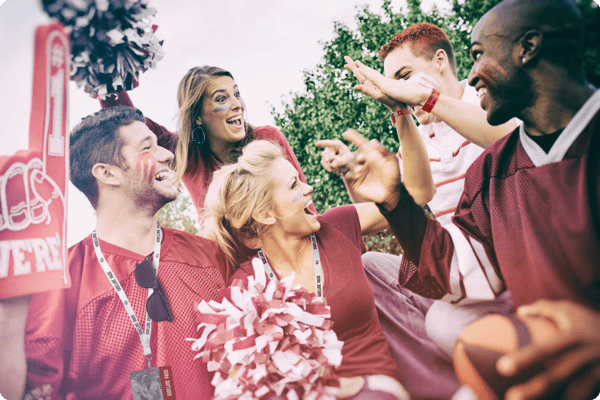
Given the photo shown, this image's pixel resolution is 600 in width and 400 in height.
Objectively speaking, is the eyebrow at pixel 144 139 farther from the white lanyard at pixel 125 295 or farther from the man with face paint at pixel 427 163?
the man with face paint at pixel 427 163

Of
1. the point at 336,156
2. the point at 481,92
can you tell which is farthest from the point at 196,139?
the point at 481,92

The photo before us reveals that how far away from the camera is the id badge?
269cm

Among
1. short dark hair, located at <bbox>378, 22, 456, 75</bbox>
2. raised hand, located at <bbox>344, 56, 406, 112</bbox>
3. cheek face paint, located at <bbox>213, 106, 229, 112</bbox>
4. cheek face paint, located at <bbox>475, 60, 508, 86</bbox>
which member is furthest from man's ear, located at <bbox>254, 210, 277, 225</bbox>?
cheek face paint, located at <bbox>475, 60, 508, 86</bbox>

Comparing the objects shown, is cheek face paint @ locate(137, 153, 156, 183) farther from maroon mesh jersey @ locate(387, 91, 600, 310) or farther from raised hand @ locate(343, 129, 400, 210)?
maroon mesh jersey @ locate(387, 91, 600, 310)

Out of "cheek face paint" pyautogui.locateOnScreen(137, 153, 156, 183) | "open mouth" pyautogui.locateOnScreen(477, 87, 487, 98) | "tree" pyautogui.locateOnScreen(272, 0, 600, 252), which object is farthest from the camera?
"cheek face paint" pyautogui.locateOnScreen(137, 153, 156, 183)

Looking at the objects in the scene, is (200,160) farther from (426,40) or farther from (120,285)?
(426,40)

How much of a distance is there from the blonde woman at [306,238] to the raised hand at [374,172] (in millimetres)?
114

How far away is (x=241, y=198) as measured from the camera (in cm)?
274

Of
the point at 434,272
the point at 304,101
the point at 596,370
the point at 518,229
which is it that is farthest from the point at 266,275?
the point at 596,370

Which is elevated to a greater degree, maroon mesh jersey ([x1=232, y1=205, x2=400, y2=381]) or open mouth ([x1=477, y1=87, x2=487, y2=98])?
open mouth ([x1=477, y1=87, x2=487, y2=98])

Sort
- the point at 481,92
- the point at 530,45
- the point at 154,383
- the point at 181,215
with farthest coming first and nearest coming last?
the point at 181,215 < the point at 154,383 < the point at 481,92 < the point at 530,45

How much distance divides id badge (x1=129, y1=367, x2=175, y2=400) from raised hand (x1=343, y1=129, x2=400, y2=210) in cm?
161

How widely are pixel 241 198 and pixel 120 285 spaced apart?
930mm

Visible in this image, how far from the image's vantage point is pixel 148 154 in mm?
2906
